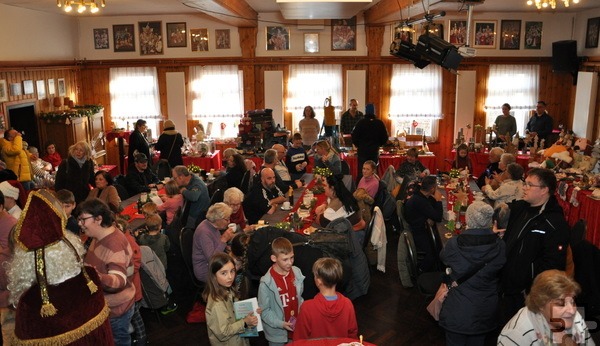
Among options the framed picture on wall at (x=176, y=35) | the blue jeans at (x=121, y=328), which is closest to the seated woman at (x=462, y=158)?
the blue jeans at (x=121, y=328)

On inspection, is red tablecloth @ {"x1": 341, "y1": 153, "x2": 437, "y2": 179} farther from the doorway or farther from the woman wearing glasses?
the woman wearing glasses

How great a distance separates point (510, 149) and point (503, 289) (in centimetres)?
650

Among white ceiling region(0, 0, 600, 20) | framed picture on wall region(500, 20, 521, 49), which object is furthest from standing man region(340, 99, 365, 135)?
framed picture on wall region(500, 20, 521, 49)

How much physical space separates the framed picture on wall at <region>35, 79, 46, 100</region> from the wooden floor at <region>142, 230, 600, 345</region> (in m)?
7.57

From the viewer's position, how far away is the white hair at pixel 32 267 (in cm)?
260

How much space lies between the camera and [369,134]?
1001 cm

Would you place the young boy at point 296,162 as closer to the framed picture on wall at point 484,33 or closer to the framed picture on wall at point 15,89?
the framed picture on wall at point 15,89

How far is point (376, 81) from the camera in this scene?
540 inches

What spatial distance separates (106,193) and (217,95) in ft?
26.3

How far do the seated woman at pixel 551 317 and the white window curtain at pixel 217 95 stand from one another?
11313 millimetres

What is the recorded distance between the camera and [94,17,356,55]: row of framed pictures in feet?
44.5

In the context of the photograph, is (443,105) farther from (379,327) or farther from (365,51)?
(379,327)

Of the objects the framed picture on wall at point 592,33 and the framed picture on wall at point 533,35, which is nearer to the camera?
the framed picture on wall at point 592,33

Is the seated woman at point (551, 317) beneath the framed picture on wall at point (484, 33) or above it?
beneath
